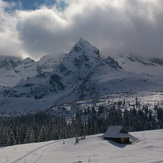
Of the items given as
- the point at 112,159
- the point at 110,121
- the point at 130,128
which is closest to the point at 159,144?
the point at 112,159

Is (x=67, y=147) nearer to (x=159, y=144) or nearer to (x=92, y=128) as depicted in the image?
(x=159, y=144)

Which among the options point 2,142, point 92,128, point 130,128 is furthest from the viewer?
point 130,128

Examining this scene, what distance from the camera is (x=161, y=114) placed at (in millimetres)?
177500

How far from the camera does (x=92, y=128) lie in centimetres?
12281

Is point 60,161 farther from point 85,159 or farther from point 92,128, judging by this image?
point 92,128

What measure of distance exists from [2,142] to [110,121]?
74.5 m

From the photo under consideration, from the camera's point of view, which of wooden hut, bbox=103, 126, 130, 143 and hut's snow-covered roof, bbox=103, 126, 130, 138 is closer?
wooden hut, bbox=103, 126, 130, 143

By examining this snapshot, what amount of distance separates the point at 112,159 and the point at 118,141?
23.1m

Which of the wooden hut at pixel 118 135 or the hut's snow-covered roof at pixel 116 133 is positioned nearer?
the wooden hut at pixel 118 135

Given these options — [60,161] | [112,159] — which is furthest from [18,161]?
[112,159]

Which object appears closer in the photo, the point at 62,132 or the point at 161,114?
the point at 62,132

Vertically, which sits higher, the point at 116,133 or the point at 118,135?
the point at 116,133

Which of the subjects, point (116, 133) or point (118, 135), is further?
point (116, 133)

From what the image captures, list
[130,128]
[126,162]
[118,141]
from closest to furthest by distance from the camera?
[126,162] < [118,141] < [130,128]
